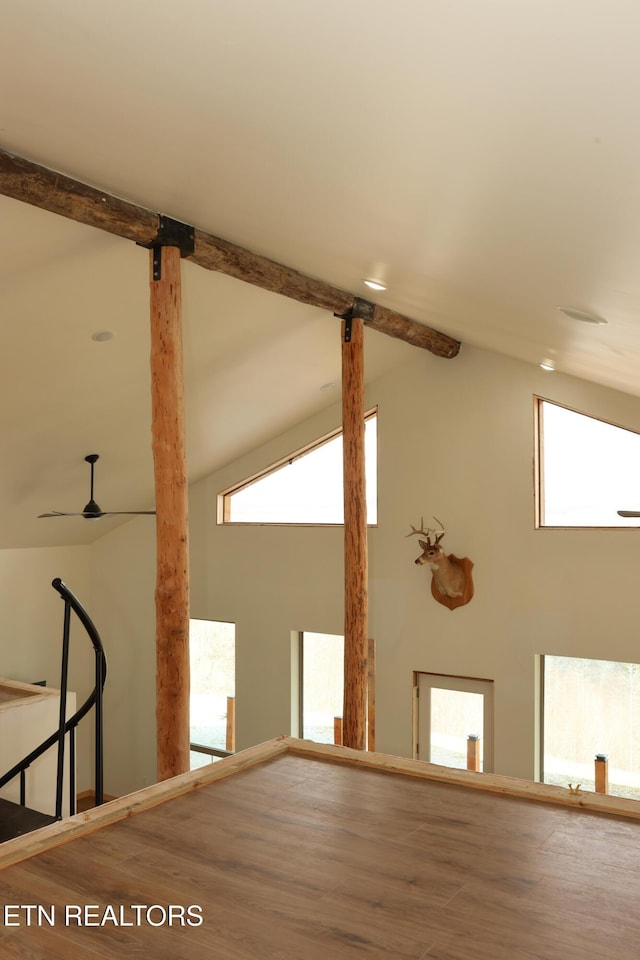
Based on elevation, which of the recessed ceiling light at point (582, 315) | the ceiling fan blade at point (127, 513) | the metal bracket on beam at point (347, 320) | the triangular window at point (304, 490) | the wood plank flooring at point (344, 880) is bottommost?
the wood plank flooring at point (344, 880)

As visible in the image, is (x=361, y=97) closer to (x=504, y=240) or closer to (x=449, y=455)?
(x=504, y=240)

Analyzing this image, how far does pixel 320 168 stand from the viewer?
2.95 metres

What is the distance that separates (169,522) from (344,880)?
2.64m

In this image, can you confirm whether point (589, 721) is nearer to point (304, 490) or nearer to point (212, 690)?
point (304, 490)

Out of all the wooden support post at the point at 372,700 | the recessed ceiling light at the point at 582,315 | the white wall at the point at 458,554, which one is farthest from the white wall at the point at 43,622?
the recessed ceiling light at the point at 582,315

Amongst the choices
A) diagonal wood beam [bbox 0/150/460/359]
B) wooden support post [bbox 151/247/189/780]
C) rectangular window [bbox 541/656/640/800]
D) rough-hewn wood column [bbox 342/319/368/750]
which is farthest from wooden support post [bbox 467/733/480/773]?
wooden support post [bbox 151/247/189/780]

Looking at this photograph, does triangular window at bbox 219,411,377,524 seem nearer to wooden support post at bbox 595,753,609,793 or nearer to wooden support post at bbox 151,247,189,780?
wooden support post at bbox 595,753,609,793

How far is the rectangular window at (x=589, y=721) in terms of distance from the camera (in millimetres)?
6805

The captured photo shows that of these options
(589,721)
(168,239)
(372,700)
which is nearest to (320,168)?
(168,239)

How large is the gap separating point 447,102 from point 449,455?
19.2ft

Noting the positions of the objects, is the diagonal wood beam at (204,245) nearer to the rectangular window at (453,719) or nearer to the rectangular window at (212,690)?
the rectangular window at (453,719)

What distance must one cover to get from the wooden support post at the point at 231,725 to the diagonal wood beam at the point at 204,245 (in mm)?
4393

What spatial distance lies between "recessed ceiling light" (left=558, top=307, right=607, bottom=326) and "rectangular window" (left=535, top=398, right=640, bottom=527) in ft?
10.0

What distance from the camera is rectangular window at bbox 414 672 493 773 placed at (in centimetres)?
739
